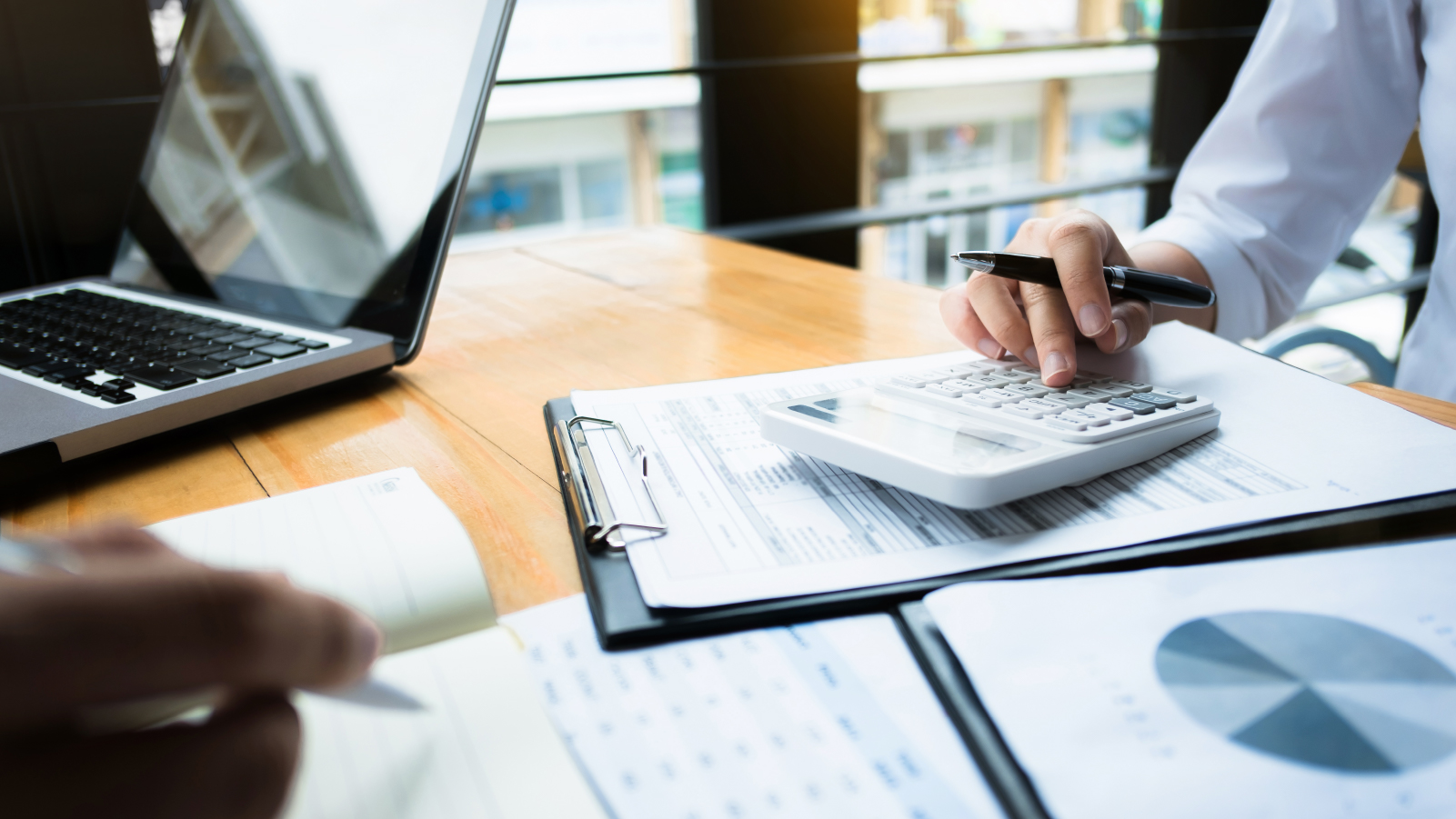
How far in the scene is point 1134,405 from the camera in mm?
368

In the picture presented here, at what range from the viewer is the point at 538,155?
2.69 metres

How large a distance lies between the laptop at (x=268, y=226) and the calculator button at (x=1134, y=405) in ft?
1.22

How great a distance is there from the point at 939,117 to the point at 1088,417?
183 cm

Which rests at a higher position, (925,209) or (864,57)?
(864,57)

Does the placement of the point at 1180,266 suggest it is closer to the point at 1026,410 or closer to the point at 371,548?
the point at 1026,410

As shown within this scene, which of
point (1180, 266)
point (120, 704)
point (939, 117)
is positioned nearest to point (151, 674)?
point (120, 704)

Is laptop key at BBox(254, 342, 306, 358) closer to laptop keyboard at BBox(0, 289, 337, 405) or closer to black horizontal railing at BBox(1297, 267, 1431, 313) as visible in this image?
laptop keyboard at BBox(0, 289, 337, 405)

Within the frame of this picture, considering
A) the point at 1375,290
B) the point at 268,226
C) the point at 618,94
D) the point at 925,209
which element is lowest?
the point at 1375,290

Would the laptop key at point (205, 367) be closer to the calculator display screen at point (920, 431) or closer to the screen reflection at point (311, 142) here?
the screen reflection at point (311, 142)

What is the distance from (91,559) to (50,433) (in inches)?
10.1

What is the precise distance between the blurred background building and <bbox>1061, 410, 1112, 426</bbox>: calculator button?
3.80 feet

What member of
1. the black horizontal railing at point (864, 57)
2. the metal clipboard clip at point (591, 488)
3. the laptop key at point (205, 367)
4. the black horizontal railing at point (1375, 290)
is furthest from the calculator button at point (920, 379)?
the black horizontal railing at point (1375, 290)

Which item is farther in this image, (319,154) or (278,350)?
(319,154)

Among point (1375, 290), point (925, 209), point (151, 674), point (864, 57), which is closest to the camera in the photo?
point (151, 674)
